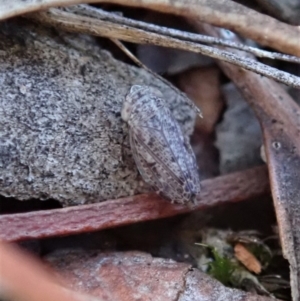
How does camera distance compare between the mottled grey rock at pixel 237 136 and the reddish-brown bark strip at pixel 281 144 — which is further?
the mottled grey rock at pixel 237 136

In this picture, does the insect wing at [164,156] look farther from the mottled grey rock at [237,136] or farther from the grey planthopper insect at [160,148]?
the mottled grey rock at [237,136]

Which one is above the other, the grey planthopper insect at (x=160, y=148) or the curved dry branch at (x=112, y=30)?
the curved dry branch at (x=112, y=30)

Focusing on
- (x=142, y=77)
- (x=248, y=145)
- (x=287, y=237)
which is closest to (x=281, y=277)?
(x=287, y=237)

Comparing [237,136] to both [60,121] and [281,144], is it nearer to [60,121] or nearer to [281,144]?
[281,144]

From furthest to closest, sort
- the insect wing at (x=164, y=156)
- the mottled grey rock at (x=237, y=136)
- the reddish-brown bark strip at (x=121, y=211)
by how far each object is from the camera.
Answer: the mottled grey rock at (x=237, y=136) < the insect wing at (x=164, y=156) < the reddish-brown bark strip at (x=121, y=211)

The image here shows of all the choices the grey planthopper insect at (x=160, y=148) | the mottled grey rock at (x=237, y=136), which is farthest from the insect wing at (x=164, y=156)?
the mottled grey rock at (x=237, y=136)

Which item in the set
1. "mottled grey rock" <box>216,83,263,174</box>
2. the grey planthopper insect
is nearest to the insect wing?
the grey planthopper insect

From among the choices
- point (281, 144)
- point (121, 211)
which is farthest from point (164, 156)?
point (281, 144)
